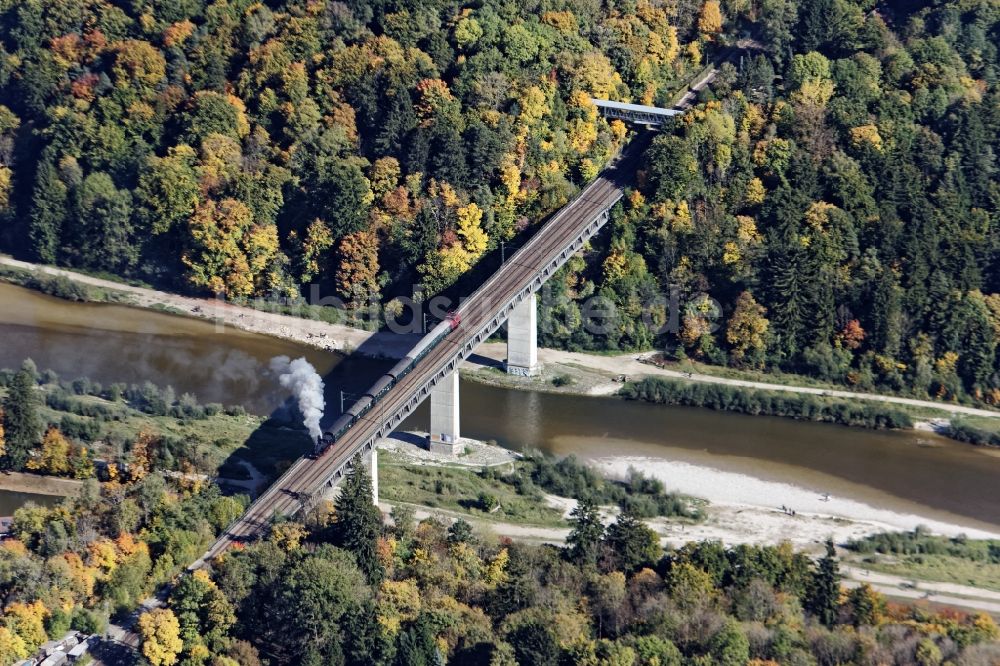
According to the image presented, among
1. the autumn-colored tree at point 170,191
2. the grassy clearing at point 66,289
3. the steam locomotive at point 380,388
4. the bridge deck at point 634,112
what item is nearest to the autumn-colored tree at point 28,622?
the steam locomotive at point 380,388

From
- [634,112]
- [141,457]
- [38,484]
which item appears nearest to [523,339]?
[634,112]

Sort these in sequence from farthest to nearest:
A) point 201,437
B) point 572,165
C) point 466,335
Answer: point 572,165, point 466,335, point 201,437

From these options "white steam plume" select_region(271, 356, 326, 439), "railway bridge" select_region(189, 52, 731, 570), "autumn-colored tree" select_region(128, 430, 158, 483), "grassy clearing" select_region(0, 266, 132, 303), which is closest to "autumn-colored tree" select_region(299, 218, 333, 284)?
"white steam plume" select_region(271, 356, 326, 439)

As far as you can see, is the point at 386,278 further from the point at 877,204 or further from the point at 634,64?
the point at 877,204

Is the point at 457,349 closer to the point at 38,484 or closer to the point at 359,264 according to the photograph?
the point at 359,264

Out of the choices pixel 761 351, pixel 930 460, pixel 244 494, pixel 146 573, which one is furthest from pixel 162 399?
pixel 930 460

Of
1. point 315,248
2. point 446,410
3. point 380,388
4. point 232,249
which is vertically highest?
point 315,248

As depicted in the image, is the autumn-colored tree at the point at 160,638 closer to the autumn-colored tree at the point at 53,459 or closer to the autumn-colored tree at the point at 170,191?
the autumn-colored tree at the point at 53,459

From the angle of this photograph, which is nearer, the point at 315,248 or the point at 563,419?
the point at 563,419

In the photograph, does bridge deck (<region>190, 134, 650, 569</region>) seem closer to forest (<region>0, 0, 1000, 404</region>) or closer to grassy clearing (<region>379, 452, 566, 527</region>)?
forest (<region>0, 0, 1000, 404</region>)
